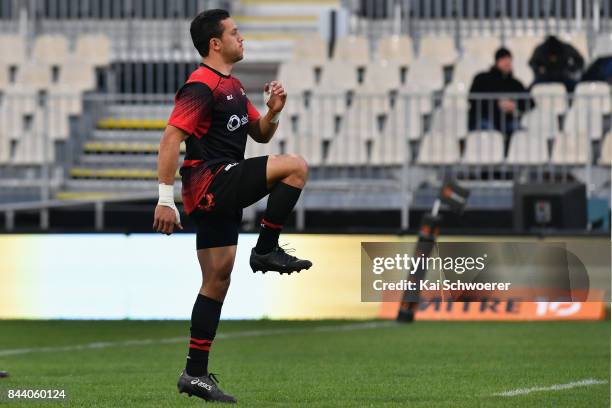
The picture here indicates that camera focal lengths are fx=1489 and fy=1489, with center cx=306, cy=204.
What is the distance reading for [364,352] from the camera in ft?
40.1

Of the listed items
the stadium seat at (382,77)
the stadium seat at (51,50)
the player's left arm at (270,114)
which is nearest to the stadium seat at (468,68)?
the stadium seat at (382,77)

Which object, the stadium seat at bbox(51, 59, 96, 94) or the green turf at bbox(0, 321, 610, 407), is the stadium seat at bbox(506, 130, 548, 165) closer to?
the green turf at bbox(0, 321, 610, 407)

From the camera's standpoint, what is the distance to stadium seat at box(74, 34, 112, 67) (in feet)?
74.8

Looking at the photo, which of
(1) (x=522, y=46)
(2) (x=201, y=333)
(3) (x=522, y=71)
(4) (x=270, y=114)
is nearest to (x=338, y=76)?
(3) (x=522, y=71)

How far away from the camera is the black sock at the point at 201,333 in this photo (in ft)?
26.1

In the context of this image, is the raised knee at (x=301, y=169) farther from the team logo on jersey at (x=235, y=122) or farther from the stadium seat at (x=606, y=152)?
the stadium seat at (x=606, y=152)

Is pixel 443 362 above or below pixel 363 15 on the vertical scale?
below

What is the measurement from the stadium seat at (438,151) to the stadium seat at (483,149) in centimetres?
15

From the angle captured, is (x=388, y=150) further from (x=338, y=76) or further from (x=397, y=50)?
(x=397, y=50)

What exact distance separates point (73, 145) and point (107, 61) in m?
2.87

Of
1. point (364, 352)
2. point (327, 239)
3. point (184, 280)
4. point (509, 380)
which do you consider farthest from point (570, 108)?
point (509, 380)

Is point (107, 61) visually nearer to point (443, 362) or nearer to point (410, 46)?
point (410, 46)

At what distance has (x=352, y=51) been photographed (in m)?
22.2

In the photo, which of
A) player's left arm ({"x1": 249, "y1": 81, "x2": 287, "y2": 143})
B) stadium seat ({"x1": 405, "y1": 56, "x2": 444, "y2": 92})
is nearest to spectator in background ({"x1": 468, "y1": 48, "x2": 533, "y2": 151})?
stadium seat ({"x1": 405, "y1": 56, "x2": 444, "y2": 92})
